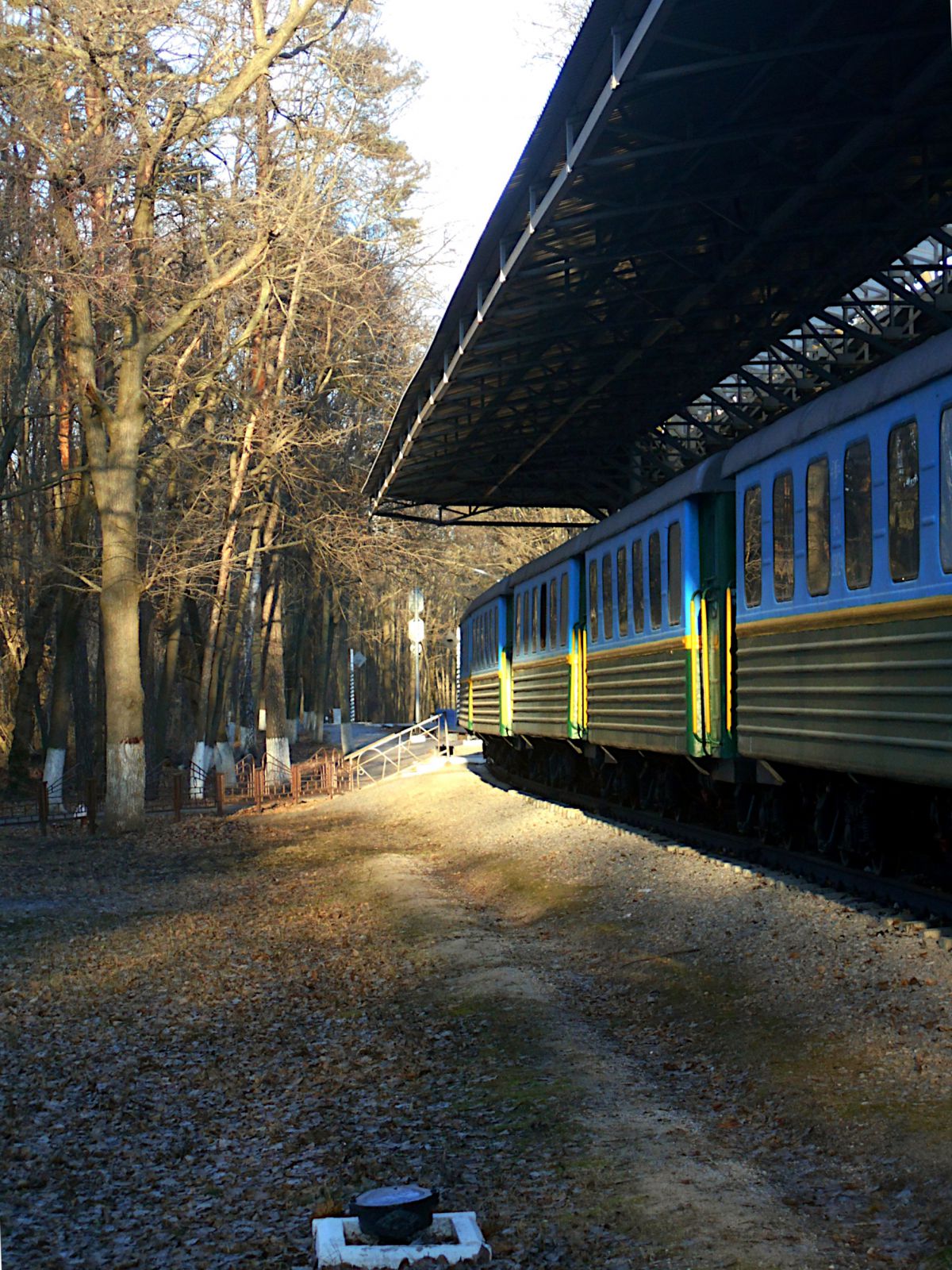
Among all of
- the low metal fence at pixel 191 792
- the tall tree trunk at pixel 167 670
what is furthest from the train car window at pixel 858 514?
the tall tree trunk at pixel 167 670

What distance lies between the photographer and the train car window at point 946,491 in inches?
314

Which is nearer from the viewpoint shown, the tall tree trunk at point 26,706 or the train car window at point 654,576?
the train car window at point 654,576

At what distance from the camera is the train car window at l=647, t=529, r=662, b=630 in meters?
14.3

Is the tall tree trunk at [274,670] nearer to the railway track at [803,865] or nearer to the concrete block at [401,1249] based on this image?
the railway track at [803,865]

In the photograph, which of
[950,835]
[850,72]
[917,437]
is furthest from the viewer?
[850,72]

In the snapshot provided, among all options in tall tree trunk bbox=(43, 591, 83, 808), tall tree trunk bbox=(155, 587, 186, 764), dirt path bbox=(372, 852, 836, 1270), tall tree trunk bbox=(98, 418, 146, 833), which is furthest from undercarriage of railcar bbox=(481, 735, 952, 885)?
tall tree trunk bbox=(43, 591, 83, 808)

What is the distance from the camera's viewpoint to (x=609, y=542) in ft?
54.8

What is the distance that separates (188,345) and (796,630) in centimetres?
1779

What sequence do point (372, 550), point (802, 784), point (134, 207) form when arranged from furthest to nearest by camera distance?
point (372, 550) → point (134, 207) → point (802, 784)

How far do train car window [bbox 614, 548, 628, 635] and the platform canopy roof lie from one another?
106 inches

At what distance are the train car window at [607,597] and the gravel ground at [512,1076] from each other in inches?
148

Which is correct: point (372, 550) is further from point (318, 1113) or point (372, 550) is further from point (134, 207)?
point (318, 1113)

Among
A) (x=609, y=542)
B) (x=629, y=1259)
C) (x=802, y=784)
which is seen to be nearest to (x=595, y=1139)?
(x=629, y=1259)

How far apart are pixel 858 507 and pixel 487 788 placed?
14.9 m
